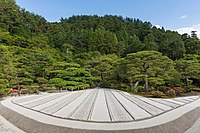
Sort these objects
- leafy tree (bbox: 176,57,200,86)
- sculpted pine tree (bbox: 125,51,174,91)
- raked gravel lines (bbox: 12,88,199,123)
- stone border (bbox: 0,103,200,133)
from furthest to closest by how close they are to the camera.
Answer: leafy tree (bbox: 176,57,200,86), sculpted pine tree (bbox: 125,51,174,91), raked gravel lines (bbox: 12,88,199,123), stone border (bbox: 0,103,200,133)

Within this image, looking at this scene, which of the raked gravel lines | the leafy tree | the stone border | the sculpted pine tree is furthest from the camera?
the leafy tree

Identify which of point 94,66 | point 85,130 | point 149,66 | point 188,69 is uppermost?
point 94,66

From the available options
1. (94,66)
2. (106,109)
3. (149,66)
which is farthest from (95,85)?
(106,109)

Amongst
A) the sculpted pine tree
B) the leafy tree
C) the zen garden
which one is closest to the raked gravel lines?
the zen garden

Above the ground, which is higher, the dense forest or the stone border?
the dense forest

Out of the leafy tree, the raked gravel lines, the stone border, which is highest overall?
the leafy tree

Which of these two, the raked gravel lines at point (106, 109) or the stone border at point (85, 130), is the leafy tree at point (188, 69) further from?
the stone border at point (85, 130)

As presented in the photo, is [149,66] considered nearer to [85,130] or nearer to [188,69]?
[188,69]

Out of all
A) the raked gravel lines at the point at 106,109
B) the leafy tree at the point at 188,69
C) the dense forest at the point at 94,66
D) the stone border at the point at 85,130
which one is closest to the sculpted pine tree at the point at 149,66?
the dense forest at the point at 94,66

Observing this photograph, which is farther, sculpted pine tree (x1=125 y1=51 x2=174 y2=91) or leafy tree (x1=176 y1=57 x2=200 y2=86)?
leafy tree (x1=176 y1=57 x2=200 y2=86)

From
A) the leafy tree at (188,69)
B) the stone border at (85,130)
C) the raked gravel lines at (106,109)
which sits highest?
the leafy tree at (188,69)

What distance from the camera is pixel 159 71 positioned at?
1332 centimetres

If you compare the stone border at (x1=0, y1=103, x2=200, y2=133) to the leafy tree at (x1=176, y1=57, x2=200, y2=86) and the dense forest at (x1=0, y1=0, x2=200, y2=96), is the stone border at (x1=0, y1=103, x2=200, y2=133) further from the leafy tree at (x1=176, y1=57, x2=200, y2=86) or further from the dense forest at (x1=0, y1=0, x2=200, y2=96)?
the leafy tree at (x1=176, y1=57, x2=200, y2=86)

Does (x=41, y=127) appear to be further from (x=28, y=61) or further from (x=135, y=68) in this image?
(x=28, y=61)
